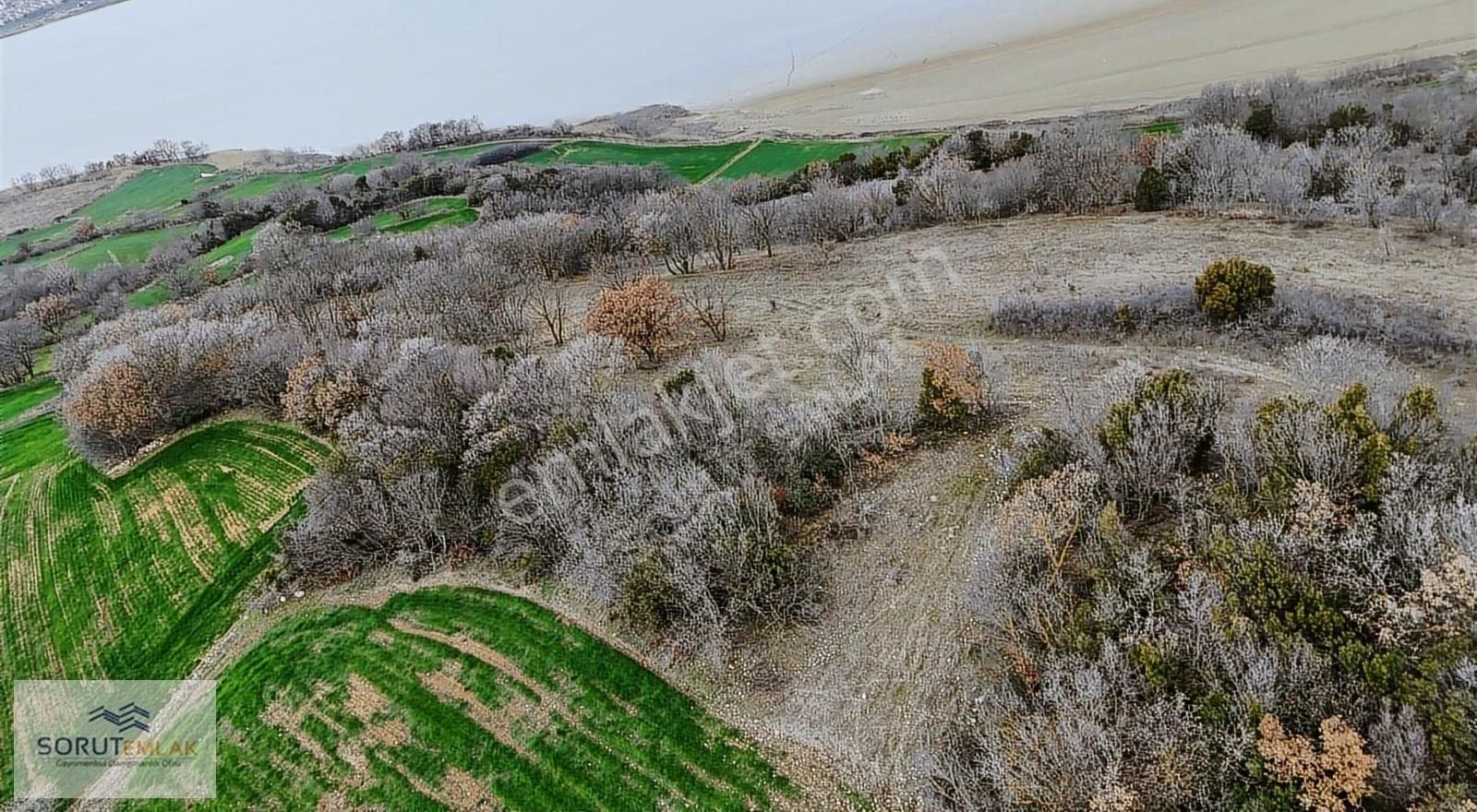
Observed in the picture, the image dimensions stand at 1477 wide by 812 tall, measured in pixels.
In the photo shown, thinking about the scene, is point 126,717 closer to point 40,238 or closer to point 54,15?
point 40,238

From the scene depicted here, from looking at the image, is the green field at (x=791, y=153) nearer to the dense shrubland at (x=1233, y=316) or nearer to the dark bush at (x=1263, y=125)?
the dark bush at (x=1263, y=125)

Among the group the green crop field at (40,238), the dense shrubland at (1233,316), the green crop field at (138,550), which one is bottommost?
the green crop field at (138,550)

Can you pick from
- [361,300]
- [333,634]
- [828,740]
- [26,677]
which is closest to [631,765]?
[828,740]

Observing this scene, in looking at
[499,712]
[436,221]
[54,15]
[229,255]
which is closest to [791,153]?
[436,221]

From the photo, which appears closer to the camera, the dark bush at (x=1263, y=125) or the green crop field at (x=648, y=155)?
the dark bush at (x=1263, y=125)

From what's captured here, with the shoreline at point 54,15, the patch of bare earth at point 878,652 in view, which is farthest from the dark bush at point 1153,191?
the shoreline at point 54,15

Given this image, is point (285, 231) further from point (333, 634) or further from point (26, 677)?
point (333, 634)

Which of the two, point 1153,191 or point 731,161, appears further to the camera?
point 731,161
